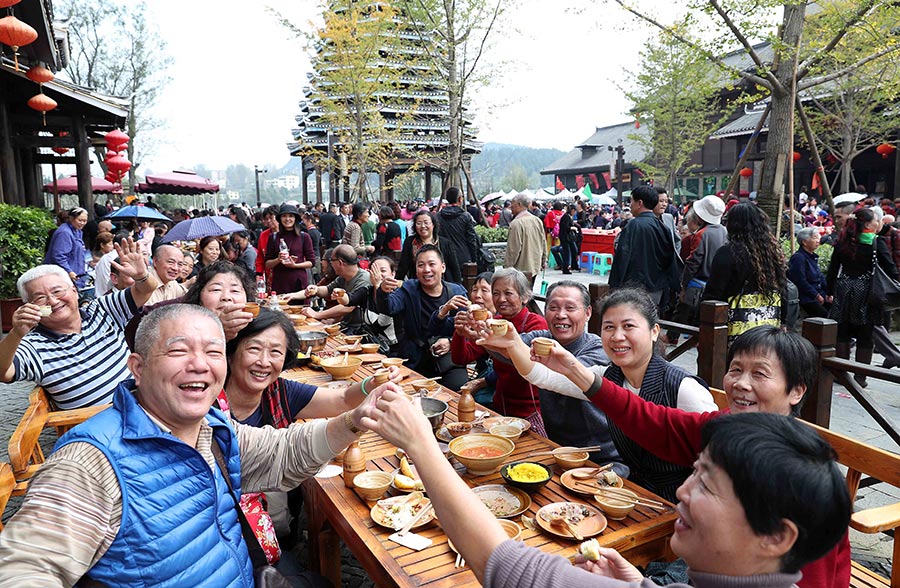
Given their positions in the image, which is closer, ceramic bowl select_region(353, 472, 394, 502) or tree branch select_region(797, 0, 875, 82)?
ceramic bowl select_region(353, 472, 394, 502)

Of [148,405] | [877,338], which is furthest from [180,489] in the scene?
[877,338]

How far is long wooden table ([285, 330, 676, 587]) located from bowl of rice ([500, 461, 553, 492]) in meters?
0.04

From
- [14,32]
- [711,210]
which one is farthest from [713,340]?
[14,32]

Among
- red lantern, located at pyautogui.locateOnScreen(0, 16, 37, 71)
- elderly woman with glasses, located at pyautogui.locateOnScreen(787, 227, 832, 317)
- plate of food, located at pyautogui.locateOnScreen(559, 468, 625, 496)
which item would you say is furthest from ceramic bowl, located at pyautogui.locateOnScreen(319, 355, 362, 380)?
red lantern, located at pyautogui.locateOnScreen(0, 16, 37, 71)

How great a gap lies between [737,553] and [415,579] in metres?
1.02

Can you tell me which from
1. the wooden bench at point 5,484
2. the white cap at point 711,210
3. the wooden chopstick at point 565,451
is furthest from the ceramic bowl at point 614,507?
the white cap at point 711,210

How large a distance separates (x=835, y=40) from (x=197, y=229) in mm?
8888

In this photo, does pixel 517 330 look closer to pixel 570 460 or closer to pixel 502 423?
pixel 502 423

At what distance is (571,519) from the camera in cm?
223

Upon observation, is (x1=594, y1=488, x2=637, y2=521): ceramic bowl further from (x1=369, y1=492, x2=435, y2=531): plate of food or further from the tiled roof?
the tiled roof

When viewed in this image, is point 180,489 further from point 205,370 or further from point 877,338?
point 877,338

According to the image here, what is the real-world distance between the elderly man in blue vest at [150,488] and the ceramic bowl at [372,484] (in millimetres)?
367

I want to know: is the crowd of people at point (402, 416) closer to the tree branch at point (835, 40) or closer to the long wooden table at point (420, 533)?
the long wooden table at point (420, 533)

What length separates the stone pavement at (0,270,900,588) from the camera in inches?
134
